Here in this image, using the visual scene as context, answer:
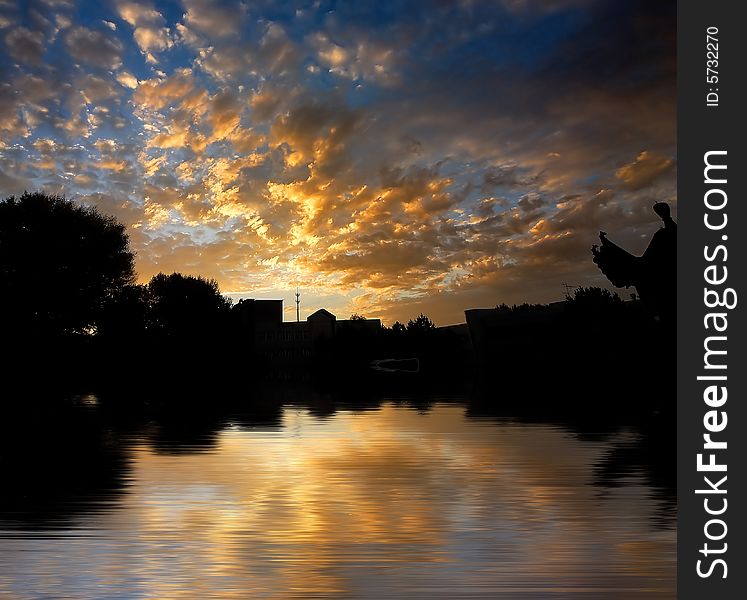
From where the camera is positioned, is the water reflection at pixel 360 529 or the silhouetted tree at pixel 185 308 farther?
the silhouetted tree at pixel 185 308

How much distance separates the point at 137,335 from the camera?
2140 inches

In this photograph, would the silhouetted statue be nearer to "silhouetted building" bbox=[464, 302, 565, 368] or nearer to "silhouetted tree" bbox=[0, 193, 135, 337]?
"silhouetted tree" bbox=[0, 193, 135, 337]

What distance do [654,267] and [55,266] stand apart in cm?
4305

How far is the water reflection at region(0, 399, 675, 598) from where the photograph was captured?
245 inches

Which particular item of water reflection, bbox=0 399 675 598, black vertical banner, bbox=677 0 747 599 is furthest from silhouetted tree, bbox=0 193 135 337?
black vertical banner, bbox=677 0 747 599

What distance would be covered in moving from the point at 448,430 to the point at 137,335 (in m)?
41.1

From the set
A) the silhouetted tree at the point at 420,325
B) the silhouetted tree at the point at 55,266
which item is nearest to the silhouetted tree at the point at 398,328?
the silhouetted tree at the point at 420,325

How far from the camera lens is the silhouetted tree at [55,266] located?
1885 inches

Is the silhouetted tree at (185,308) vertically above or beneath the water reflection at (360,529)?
above

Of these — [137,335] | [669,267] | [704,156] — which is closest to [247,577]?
[704,156]

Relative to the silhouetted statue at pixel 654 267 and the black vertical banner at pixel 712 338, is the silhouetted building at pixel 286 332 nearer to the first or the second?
the silhouetted statue at pixel 654 267

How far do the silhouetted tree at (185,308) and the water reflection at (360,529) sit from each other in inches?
2621

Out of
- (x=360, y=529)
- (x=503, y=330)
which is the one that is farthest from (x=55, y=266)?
(x=503, y=330)

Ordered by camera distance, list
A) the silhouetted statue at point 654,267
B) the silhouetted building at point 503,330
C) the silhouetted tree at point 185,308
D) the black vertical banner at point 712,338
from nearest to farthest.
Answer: the black vertical banner at point 712,338 < the silhouetted statue at point 654,267 < the silhouetted tree at point 185,308 < the silhouetted building at point 503,330
